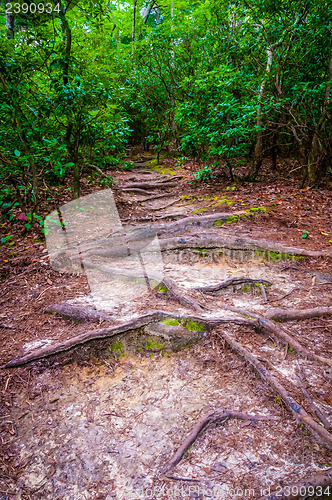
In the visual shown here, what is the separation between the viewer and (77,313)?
3.19 meters

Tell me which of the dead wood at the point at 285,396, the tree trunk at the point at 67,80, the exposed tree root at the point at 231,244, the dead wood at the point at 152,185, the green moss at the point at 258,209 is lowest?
the dead wood at the point at 285,396

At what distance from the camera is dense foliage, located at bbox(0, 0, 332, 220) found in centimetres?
452

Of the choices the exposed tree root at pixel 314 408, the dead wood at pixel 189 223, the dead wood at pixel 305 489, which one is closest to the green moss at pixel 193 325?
the exposed tree root at pixel 314 408

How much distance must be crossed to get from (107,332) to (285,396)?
1673 mm

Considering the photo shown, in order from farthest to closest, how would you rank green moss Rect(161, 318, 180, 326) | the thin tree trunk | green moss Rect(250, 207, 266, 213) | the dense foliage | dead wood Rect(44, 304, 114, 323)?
the thin tree trunk, green moss Rect(250, 207, 266, 213), the dense foliage, dead wood Rect(44, 304, 114, 323), green moss Rect(161, 318, 180, 326)

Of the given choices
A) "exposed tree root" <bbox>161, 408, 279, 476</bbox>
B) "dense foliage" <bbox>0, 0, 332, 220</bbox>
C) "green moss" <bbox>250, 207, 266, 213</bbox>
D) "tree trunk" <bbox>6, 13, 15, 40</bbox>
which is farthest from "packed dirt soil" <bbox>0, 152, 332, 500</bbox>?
"tree trunk" <bbox>6, 13, 15, 40</bbox>

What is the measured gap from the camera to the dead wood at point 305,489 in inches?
61.6

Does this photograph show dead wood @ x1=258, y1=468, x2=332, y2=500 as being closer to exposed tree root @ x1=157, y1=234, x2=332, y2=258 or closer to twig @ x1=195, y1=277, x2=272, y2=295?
twig @ x1=195, y1=277, x2=272, y2=295

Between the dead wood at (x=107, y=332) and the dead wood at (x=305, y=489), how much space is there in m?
1.41

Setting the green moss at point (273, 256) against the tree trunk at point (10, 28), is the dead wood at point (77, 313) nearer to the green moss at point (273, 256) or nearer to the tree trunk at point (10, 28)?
the green moss at point (273, 256)

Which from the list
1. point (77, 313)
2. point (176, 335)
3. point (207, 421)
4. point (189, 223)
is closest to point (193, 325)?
point (176, 335)

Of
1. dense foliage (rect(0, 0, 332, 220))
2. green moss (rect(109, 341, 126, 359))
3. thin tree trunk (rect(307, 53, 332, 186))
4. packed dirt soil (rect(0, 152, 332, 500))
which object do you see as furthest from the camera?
thin tree trunk (rect(307, 53, 332, 186))

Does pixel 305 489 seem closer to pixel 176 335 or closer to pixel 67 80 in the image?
pixel 176 335

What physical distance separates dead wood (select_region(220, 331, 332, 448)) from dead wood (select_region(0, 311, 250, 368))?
0.72 ft
